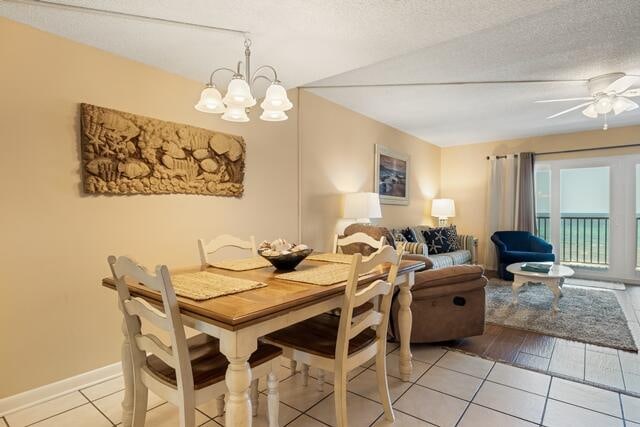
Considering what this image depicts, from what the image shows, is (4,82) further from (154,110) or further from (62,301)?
(62,301)

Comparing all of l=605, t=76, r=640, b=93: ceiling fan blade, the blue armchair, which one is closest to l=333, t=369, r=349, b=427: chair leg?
l=605, t=76, r=640, b=93: ceiling fan blade

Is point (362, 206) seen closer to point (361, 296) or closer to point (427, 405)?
point (427, 405)

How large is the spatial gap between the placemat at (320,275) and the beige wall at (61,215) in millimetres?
1257

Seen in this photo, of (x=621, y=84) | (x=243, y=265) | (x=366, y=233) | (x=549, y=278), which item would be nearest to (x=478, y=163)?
(x=549, y=278)

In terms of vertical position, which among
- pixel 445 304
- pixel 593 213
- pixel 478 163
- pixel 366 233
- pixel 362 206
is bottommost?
pixel 445 304

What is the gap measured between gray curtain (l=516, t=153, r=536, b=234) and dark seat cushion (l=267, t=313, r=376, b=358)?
15.3ft

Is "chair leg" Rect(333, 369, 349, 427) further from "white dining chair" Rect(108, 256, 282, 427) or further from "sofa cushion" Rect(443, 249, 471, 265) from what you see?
"sofa cushion" Rect(443, 249, 471, 265)

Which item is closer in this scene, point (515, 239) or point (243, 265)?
point (243, 265)

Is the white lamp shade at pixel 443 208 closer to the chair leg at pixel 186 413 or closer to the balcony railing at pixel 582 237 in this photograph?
the balcony railing at pixel 582 237

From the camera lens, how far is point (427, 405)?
6.16 feet

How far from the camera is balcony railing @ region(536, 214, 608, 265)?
5.20 meters

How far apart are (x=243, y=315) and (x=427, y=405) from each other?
139 cm

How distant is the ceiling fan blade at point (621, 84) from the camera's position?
8.85 feet

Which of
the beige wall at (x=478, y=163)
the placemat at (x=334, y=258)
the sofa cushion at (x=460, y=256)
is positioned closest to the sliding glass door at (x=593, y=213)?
the beige wall at (x=478, y=163)
